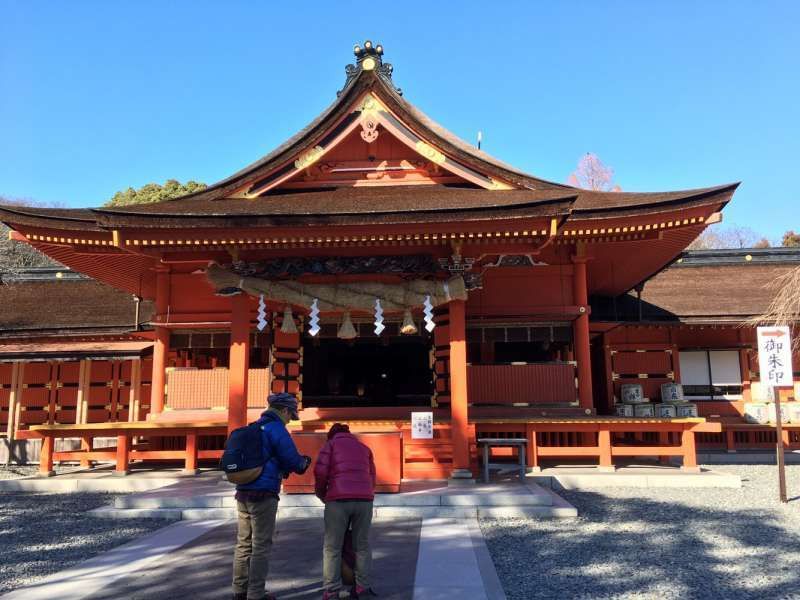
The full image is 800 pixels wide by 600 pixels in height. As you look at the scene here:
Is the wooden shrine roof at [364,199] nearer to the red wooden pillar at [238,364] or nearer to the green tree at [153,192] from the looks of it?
the red wooden pillar at [238,364]

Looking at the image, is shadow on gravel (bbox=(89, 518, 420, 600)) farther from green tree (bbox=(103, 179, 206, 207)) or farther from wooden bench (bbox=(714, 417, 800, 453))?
green tree (bbox=(103, 179, 206, 207))

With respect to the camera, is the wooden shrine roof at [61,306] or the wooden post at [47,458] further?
the wooden shrine roof at [61,306]

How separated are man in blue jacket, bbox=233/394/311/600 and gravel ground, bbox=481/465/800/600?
7.31 ft

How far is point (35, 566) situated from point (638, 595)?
6.28 metres

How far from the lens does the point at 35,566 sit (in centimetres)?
646

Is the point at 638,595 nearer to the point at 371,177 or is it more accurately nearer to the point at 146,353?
the point at 371,177

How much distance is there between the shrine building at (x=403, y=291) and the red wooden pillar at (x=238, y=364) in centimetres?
4

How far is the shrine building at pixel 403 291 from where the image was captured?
10.3 metres

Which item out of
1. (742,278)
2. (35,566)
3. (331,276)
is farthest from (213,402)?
(742,278)

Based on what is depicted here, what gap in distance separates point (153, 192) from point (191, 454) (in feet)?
90.6

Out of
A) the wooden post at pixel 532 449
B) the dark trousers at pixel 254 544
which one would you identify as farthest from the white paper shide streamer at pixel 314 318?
the dark trousers at pixel 254 544

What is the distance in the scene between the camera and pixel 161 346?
515 inches

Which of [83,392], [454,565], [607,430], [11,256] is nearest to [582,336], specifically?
[607,430]

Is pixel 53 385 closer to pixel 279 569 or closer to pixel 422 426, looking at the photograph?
pixel 422 426
